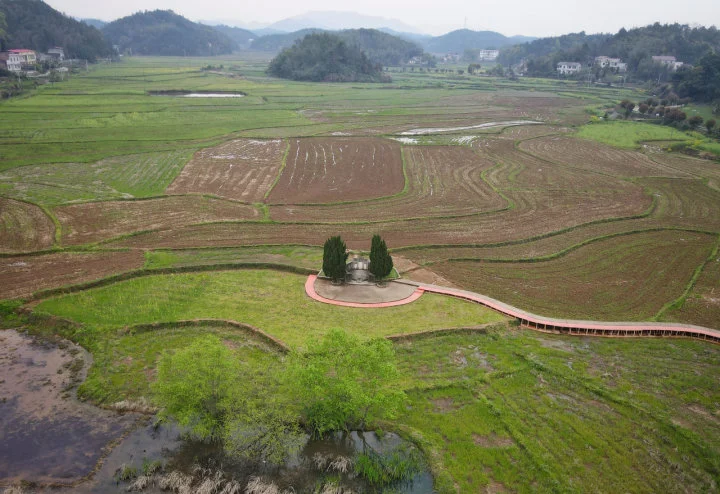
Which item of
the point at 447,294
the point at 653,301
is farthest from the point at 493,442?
the point at 653,301

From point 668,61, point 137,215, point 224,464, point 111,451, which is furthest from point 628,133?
point 668,61

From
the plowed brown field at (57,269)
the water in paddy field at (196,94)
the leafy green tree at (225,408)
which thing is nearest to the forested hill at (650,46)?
the water in paddy field at (196,94)

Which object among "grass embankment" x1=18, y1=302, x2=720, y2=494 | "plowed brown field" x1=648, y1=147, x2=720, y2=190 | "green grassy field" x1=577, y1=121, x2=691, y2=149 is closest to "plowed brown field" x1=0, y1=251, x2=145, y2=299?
"grass embankment" x1=18, y1=302, x2=720, y2=494

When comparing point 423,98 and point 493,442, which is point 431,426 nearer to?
point 493,442

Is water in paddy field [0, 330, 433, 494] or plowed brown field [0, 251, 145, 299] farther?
plowed brown field [0, 251, 145, 299]

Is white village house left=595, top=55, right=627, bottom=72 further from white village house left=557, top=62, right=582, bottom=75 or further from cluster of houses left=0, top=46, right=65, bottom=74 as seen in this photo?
cluster of houses left=0, top=46, right=65, bottom=74

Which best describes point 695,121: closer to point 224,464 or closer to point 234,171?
point 234,171
